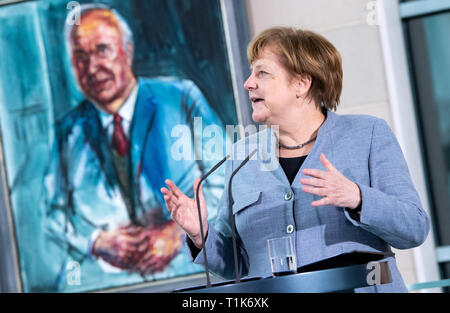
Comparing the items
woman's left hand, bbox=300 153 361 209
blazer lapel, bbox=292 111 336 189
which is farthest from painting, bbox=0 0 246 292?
woman's left hand, bbox=300 153 361 209

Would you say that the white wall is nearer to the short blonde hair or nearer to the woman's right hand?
the short blonde hair

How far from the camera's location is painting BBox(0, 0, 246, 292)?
2.76m

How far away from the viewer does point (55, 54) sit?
2865 mm

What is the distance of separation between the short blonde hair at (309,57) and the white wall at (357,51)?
31.3 inches

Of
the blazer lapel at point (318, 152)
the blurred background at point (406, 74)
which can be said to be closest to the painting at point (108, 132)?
the blurred background at point (406, 74)

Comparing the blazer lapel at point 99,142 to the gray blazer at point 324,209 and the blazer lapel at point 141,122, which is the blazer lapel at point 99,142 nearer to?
the blazer lapel at point 141,122

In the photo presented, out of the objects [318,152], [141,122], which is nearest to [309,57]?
[318,152]

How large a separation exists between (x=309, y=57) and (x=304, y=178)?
494 mm

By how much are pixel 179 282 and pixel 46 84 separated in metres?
1.19

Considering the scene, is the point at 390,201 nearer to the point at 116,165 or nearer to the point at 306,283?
the point at 306,283

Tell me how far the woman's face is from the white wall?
89 centimetres

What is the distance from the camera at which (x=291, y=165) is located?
1.78 meters
